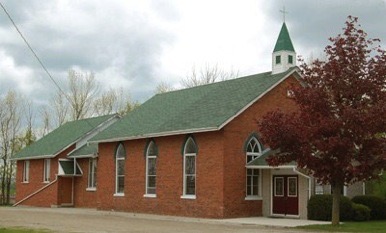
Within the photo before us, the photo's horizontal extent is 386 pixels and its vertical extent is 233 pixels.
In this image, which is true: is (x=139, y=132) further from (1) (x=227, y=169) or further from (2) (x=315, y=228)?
(2) (x=315, y=228)

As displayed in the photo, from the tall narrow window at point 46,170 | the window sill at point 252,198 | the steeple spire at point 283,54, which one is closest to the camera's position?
the window sill at point 252,198

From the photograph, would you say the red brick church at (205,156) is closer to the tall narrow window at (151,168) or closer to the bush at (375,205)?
the tall narrow window at (151,168)

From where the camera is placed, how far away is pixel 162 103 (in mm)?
39406

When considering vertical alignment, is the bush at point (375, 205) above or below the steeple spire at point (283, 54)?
below

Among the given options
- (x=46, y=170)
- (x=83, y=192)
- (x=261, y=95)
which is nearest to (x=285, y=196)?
(x=261, y=95)

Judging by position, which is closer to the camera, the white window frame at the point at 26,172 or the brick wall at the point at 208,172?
the brick wall at the point at 208,172

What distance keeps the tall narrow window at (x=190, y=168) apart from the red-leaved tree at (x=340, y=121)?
7.65 meters

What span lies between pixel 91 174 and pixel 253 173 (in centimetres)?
1609

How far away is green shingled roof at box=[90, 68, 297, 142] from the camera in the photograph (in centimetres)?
3052

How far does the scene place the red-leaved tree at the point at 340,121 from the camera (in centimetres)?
2303

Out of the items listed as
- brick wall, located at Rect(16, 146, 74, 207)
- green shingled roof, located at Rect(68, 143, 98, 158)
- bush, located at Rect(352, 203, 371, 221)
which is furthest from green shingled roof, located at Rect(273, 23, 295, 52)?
brick wall, located at Rect(16, 146, 74, 207)

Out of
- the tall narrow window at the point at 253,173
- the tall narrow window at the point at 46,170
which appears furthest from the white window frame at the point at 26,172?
the tall narrow window at the point at 253,173

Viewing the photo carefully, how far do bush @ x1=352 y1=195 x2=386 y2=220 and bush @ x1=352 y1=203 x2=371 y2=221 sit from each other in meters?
1.23

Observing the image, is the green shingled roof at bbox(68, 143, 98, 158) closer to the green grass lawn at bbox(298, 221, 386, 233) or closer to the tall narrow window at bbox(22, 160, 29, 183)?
the tall narrow window at bbox(22, 160, 29, 183)
